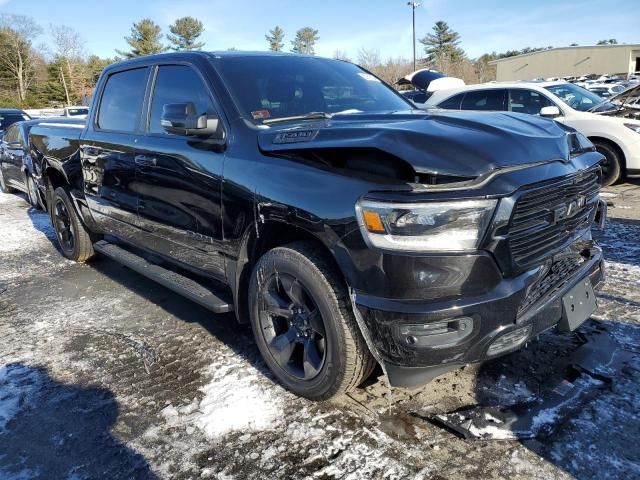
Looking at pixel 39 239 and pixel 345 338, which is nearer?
pixel 345 338

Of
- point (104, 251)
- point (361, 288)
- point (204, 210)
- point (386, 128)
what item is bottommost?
point (104, 251)

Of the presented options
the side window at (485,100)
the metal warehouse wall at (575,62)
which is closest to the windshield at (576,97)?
the side window at (485,100)

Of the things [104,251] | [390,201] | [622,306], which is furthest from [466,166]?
[104,251]

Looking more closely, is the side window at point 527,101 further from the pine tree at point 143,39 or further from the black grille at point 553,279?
the pine tree at point 143,39

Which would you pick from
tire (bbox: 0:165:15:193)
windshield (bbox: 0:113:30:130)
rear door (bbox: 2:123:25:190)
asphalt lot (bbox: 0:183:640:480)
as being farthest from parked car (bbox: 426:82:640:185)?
windshield (bbox: 0:113:30:130)

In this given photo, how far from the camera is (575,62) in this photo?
5638cm

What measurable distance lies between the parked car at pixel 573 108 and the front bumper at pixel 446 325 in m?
5.80

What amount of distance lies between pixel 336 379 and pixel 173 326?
1.80 metres

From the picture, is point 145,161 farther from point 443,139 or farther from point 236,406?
point 443,139

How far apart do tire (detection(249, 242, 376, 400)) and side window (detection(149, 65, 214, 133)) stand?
117 centimetres

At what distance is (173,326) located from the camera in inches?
154

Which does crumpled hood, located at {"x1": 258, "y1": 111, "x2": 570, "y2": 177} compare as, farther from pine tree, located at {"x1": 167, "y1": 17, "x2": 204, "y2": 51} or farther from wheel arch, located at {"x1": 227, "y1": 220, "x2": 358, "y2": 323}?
pine tree, located at {"x1": 167, "y1": 17, "x2": 204, "y2": 51}

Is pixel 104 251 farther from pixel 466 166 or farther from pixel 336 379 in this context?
pixel 466 166

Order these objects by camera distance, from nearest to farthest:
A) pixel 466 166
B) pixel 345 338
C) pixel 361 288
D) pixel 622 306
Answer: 1. pixel 466 166
2. pixel 361 288
3. pixel 345 338
4. pixel 622 306
